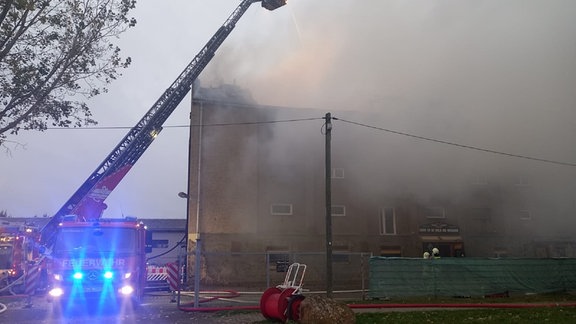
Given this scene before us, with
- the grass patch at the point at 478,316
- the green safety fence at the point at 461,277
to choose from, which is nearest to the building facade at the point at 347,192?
the green safety fence at the point at 461,277

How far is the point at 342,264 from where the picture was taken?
62.4 ft

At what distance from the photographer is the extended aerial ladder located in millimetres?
10984

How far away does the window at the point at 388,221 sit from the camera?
67.3 ft

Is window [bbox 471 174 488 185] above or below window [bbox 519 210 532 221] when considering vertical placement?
above

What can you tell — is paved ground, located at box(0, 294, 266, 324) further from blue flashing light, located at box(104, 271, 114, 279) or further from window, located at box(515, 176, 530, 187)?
window, located at box(515, 176, 530, 187)

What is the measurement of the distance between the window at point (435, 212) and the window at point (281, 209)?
615 cm

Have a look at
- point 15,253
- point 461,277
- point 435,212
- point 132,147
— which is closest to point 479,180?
point 435,212

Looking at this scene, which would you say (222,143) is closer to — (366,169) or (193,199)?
(193,199)

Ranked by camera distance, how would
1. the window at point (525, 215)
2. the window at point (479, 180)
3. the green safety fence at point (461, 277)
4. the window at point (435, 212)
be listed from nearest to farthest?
the green safety fence at point (461, 277)
the window at point (479, 180)
the window at point (435, 212)
the window at point (525, 215)

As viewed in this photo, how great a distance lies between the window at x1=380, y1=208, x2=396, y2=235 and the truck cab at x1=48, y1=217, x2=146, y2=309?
13.0m

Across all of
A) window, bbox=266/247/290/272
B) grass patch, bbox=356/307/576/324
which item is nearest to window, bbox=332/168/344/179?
window, bbox=266/247/290/272

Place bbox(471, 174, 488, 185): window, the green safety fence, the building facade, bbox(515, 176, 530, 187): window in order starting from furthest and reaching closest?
bbox(515, 176, 530, 187): window → bbox(471, 174, 488, 185): window → the building facade → the green safety fence

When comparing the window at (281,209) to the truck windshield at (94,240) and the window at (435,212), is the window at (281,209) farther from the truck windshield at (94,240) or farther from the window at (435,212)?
the truck windshield at (94,240)

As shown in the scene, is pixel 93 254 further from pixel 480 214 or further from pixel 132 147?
pixel 480 214
